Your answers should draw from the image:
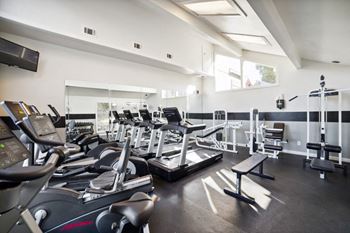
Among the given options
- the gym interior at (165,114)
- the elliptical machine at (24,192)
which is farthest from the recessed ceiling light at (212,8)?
the elliptical machine at (24,192)

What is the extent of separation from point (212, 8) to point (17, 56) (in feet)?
12.5

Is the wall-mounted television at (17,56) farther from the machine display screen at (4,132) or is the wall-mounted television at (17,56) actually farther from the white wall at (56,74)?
the machine display screen at (4,132)

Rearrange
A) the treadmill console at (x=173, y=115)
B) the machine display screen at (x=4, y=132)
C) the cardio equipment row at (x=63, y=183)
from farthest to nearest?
1. the treadmill console at (x=173, y=115)
2. the machine display screen at (x=4, y=132)
3. the cardio equipment row at (x=63, y=183)

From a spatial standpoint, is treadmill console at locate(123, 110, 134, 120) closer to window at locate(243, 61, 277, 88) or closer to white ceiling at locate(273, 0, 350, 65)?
white ceiling at locate(273, 0, 350, 65)

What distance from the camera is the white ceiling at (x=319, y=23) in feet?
6.82

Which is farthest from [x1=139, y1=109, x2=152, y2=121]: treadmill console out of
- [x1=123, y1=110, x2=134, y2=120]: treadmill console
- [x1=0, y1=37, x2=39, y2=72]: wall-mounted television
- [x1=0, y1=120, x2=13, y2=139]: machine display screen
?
[x1=0, y1=120, x2=13, y2=139]: machine display screen

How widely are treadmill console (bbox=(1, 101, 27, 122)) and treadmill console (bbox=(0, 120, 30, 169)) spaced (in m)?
0.34

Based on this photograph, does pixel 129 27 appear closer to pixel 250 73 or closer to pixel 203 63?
pixel 203 63

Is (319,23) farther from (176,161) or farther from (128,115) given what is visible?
(128,115)

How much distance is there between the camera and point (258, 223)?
2.06m

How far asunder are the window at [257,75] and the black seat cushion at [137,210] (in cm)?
590

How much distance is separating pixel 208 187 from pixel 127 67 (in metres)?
4.02

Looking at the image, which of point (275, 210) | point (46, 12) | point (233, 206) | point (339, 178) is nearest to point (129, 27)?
point (46, 12)

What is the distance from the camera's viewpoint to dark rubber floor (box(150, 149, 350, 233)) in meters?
2.01
